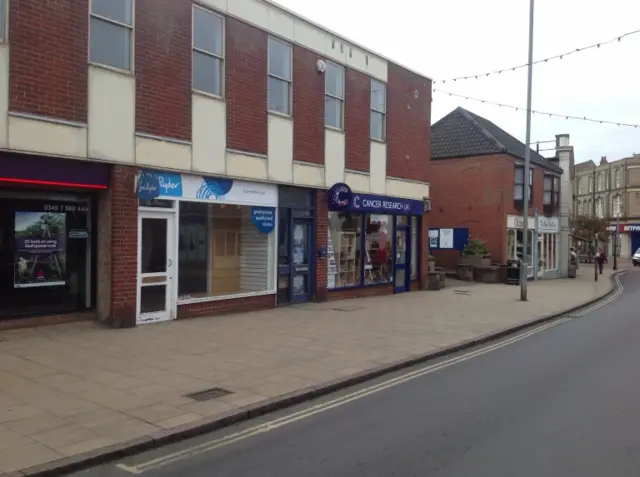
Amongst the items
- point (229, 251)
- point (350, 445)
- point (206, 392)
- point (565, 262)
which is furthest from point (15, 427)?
point (565, 262)

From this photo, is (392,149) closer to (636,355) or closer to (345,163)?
(345,163)

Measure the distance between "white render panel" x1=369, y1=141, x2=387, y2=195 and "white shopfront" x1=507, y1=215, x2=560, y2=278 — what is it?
38.5 ft

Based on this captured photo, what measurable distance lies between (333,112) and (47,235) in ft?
28.0

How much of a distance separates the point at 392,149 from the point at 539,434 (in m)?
13.9

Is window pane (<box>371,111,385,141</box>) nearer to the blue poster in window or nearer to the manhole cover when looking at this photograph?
the blue poster in window

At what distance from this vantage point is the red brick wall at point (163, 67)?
11.1 metres

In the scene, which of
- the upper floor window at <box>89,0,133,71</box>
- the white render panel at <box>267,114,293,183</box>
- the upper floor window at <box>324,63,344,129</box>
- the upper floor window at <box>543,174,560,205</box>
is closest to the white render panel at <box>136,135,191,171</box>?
the upper floor window at <box>89,0,133,71</box>

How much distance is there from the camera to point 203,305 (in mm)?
12633

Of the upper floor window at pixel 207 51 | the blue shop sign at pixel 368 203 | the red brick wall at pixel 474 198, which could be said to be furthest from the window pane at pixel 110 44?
the red brick wall at pixel 474 198

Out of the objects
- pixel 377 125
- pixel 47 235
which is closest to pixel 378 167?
pixel 377 125

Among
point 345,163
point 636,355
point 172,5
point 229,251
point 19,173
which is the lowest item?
point 636,355

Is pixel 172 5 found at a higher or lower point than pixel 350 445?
higher

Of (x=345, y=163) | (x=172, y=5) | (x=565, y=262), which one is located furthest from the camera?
(x=565, y=262)

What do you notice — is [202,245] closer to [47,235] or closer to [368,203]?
[47,235]
